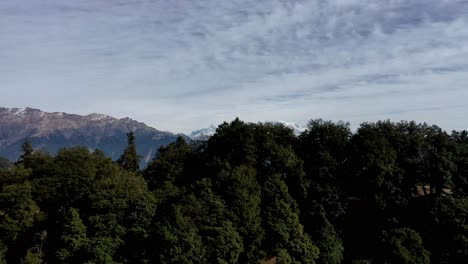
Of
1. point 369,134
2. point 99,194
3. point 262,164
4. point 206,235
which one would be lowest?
point 206,235

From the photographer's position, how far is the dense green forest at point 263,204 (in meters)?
47.6

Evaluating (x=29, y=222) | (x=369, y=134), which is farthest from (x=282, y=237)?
(x=29, y=222)

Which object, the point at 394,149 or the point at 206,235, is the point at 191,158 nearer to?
the point at 206,235

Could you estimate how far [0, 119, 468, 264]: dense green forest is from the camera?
47.6 m

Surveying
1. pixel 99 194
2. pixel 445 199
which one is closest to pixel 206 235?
pixel 99 194

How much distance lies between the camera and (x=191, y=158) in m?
76.3

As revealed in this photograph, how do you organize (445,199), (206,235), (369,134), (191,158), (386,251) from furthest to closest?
1. (191,158)
2. (369,134)
3. (445,199)
4. (386,251)
5. (206,235)

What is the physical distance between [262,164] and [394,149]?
19.5m

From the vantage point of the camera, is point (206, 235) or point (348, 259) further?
point (348, 259)

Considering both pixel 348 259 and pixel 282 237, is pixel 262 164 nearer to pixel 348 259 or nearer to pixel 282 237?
pixel 282 237

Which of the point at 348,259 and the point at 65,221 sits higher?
the point at 65,221

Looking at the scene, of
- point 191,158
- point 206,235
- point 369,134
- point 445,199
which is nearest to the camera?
point 206,235

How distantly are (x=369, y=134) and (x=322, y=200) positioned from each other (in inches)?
491

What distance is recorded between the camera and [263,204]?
180ft
